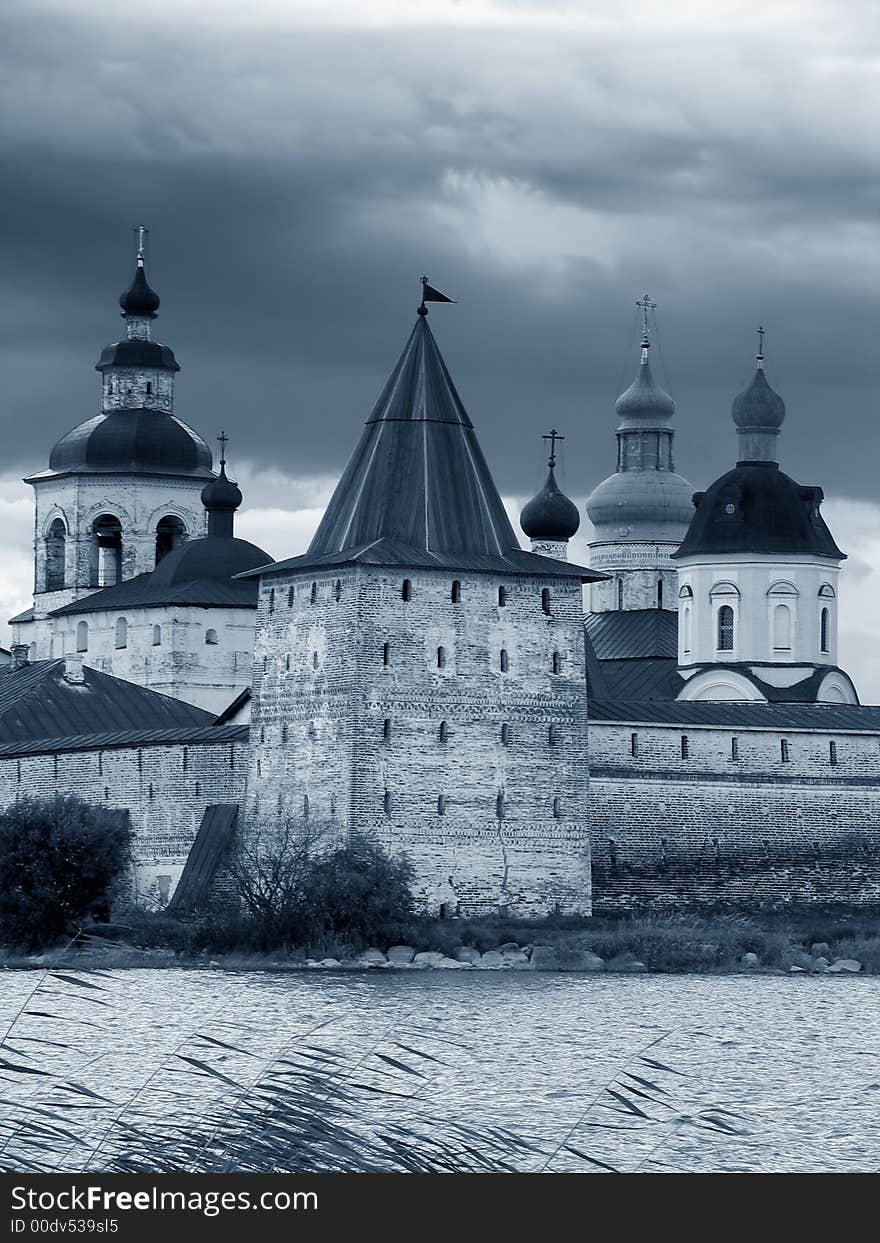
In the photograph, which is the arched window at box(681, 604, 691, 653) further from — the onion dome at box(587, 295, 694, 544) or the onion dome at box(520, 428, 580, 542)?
the onion dome at box(587, 295, 694, 544)

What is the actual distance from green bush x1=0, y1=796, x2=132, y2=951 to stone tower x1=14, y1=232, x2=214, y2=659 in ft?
62.0

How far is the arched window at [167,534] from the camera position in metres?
52.0

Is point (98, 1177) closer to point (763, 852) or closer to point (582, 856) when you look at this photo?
point (582, 856)

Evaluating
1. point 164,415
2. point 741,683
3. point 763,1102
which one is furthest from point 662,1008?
point 164,415

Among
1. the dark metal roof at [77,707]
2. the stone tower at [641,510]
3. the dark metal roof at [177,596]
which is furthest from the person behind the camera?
the stone tower at [641,510]

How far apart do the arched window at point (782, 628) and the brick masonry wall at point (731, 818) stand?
972 cm

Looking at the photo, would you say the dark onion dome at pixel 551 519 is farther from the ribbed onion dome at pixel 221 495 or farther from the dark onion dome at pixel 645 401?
the dark onion dome at pixel 645 401

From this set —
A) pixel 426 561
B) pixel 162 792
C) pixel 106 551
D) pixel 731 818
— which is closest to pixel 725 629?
pixel 106 551

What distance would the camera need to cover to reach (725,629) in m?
48.5

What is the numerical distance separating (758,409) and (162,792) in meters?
17.6

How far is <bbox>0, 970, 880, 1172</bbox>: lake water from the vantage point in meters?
14.0

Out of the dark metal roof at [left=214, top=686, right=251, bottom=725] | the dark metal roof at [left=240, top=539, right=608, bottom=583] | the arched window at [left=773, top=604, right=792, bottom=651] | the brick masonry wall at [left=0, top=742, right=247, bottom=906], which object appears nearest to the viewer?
the dark metal roof at [left=240, top=539, right=608, bottom=583]

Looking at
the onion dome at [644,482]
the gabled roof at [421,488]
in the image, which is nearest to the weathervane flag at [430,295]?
the gabled roof at [421,488]

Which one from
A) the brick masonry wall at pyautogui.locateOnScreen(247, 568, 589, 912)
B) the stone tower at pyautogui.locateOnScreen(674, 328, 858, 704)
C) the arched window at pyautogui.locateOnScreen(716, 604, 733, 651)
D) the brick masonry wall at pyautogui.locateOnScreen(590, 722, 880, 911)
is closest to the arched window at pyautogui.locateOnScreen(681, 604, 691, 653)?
the stone tower at pyautogui.locateOnScreen(674, 328, 858, 704)
